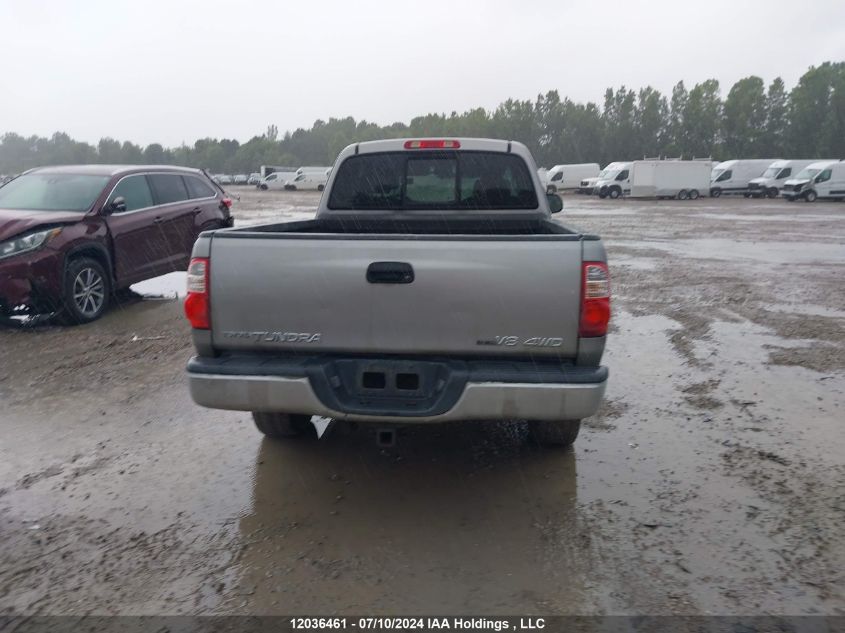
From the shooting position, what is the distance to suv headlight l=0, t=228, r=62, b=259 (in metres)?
7.95

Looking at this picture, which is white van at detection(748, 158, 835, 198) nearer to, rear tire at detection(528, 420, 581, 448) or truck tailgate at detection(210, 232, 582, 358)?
rear tire at detection(528, 420, 581, 448)

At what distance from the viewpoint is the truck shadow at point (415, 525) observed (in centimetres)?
315

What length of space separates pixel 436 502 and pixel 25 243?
6322 mm

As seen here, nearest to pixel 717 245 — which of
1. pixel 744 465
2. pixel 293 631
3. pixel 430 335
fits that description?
pixel 744 465

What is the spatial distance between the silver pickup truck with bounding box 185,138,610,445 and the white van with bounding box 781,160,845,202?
41715 mm

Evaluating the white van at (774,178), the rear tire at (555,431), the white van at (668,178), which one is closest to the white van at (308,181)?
the white van at (668,178)

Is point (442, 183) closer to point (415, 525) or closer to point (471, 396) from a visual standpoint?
point (471, 396)

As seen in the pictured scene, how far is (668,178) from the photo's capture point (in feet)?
143

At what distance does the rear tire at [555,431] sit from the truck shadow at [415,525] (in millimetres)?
99

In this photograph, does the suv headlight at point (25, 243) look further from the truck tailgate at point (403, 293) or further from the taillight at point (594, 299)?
the taillight at point (594, 299)

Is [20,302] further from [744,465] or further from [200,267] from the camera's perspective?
[744,465]

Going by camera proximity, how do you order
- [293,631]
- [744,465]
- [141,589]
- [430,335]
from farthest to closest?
[744,465] → [430,335] → [141,589] → [293,631]

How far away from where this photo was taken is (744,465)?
14.8 ft

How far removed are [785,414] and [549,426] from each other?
212 cm
